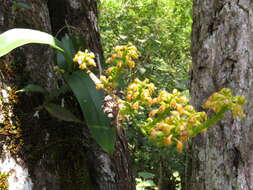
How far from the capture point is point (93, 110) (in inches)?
41.6

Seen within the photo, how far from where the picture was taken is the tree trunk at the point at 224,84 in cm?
97

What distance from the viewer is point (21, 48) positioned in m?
1.19

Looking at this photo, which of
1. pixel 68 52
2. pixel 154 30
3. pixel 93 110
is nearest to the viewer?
pixel 93 110

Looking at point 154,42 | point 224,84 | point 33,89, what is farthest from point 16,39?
point 154,42

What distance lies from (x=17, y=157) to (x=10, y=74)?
335 millimetres

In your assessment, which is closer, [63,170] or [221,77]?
[221,77]

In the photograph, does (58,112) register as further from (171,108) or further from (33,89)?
(171,108)

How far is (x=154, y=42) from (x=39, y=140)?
6.62 feet

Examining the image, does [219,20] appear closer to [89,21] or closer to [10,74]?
[89,21]

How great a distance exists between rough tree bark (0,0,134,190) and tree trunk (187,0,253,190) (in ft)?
1.29

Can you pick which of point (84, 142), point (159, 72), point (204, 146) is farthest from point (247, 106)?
point (159, 72)

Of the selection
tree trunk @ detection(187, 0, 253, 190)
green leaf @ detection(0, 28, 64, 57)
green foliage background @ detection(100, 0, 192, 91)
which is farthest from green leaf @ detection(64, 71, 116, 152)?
green foliage background @ detection(100, 0, 192, 91)

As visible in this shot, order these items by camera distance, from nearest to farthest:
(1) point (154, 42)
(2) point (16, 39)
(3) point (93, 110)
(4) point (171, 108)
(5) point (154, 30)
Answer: (4) point (171, 108)
(2) point (16, 39)
(3) point (93, 110)
(1) point (154, 42)
(5) point (154, 30)

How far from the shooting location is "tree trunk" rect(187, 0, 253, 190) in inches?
38.1
